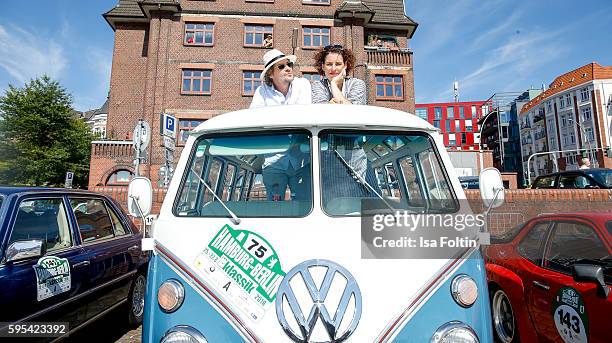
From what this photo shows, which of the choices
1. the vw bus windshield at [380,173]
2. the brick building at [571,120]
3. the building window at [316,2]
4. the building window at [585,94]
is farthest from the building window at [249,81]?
the building window at [585,94]

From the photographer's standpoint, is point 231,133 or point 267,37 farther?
point 267,37

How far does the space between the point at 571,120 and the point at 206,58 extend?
56580mm

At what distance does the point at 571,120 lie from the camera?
53688 mm

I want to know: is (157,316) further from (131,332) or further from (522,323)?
(522,323)

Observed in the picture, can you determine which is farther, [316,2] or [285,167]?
[316,2]

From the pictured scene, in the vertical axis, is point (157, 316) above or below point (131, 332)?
above

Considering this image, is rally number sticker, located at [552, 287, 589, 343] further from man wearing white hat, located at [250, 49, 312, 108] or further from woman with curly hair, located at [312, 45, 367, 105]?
man wearing white hat, located at [250, 49, 312, 108]

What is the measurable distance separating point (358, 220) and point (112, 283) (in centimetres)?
353

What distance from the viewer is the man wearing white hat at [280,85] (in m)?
3.38

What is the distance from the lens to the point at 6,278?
2695 mm

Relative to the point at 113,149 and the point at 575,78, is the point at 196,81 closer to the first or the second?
the point at 113,149

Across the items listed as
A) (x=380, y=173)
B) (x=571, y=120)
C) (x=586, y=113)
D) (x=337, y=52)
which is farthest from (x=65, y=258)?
(x=571, y=120)

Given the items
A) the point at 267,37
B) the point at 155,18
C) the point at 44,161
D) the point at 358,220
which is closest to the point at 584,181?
the point at 358,220

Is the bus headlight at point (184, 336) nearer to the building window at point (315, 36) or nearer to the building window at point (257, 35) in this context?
the building window at point (257, 35)
